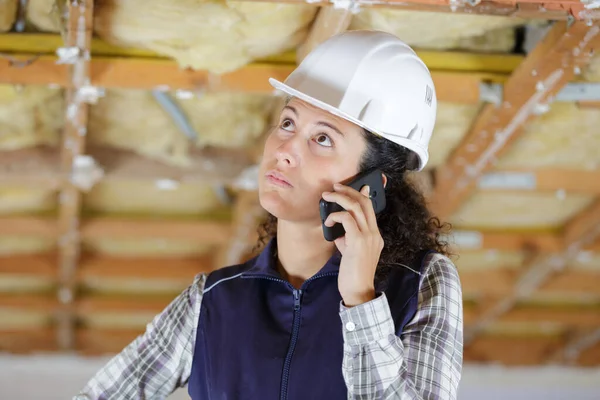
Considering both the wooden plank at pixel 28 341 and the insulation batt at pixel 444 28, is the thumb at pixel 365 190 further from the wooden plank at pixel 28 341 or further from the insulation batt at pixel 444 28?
the wooden plank at pixel 28 341

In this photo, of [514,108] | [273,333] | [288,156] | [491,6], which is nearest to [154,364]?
[273,333]

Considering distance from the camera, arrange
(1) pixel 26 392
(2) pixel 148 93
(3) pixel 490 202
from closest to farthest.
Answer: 1. (2) pixel 148 93
2. (3) pixel 490 202
3. (1) pixel 26 392

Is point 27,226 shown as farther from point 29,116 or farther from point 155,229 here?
point 29,116

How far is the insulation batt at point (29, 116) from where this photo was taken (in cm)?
305

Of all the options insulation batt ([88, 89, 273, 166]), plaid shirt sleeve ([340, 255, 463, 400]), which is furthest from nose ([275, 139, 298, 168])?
insulation batt ([88, 89, 273, 166])

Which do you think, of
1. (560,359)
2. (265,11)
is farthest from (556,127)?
(560,359)

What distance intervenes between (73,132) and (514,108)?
1.75 m

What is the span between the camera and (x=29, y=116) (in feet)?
10.6

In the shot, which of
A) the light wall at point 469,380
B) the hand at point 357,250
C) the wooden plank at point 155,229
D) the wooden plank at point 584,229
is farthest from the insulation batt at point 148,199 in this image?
the hand at point 357,250

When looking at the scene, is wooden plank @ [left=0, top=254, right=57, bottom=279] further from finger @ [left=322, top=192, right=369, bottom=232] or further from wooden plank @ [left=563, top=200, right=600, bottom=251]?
finger @ [left=322, top=192, right=369, bottom=232]

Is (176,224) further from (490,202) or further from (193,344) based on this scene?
(193,344)

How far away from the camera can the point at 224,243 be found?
446 cm

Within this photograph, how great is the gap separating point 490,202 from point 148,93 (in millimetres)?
2007

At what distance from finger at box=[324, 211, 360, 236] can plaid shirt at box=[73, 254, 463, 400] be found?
0.13 meters
